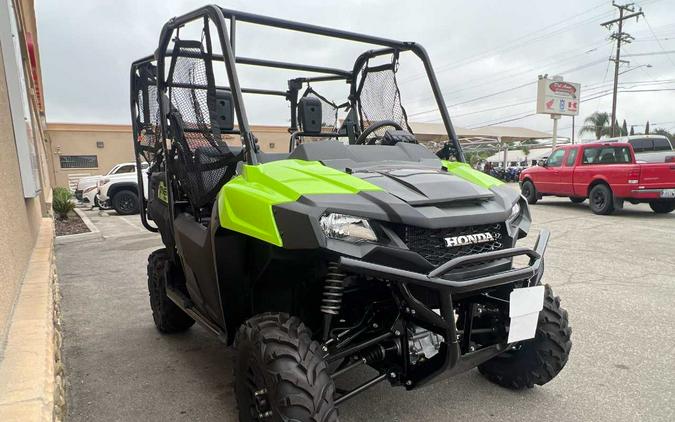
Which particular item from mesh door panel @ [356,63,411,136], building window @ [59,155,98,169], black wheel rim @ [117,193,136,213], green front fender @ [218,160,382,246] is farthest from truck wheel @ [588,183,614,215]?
building window @ [59,155,98,169]

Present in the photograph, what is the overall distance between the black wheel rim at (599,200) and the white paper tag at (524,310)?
10.7 m

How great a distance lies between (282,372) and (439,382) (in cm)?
134

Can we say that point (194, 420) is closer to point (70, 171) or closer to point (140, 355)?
point (140, 355)

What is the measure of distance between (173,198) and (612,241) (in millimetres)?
7649

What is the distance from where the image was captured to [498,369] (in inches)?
118

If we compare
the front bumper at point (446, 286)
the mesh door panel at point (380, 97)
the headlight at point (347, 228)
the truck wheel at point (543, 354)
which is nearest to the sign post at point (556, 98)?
the mesh door panel at point (380, 97)

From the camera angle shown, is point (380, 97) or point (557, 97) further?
point (557, 97)

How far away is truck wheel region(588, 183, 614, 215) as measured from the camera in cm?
1134

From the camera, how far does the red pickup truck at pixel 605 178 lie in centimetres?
1057

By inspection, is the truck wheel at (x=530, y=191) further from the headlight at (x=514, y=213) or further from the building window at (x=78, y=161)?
the building window at (x=78, y=161)

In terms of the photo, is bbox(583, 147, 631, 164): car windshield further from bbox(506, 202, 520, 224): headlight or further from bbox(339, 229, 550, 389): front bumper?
bbox(339, 229, 550, 389): front bumper

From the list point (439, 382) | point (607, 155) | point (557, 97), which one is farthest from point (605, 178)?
point (557, 97)

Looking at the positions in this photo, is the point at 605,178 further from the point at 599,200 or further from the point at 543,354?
the point at 543,354

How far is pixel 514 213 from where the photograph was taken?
2.49m
